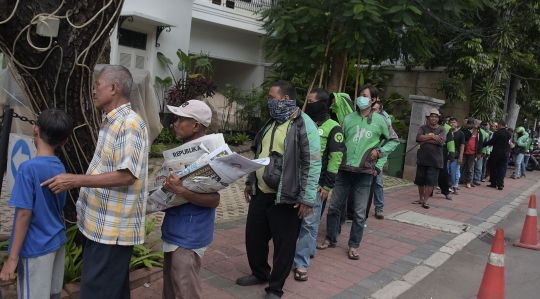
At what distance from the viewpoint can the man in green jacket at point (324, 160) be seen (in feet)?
15.2

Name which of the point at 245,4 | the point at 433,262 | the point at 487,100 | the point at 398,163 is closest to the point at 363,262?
the point at 433,262

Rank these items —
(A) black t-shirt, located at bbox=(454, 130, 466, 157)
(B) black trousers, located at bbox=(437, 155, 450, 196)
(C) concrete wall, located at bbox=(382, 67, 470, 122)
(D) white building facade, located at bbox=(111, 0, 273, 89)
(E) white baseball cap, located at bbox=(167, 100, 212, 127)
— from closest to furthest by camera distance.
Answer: (E) white baseball cap, located at bbox=(167, 100, 212, 127) < (B) black trousers, located at bbox=(437, 155, 450, 196) < (A) black t-shirt, located at bbox=(454, 130, 466, 157) < (D) white building facade, located at bbox=(111, 0, 273, 89) < (C) concrete wall, located at bbox=(382, 67, 470, 122)

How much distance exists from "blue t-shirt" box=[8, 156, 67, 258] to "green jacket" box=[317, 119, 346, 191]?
2515mm

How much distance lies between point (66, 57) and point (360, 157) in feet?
10.3

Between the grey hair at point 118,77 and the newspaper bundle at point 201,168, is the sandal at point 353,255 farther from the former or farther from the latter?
the grey hair at point 118,77

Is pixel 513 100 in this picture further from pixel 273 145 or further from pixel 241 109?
pixel 273 145

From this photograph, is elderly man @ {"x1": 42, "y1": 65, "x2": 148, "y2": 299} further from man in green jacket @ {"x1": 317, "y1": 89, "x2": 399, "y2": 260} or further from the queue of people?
man in green jacket @ {"x1": 317, "y1": 89, "x2": 399, "y2": 260}

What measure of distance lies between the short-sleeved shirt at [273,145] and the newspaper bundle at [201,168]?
32.8 inches

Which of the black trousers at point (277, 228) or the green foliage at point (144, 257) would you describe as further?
the green foliage at point (144, 257)

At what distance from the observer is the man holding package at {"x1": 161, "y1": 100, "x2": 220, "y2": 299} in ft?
10.2

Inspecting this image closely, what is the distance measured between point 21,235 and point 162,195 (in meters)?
0.82

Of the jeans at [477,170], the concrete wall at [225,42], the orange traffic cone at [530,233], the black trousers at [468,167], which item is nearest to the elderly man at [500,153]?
the jeans at [477,170]

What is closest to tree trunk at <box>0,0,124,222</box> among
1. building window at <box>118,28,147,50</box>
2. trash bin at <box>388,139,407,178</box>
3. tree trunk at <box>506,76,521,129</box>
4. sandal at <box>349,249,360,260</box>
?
sandal at <box>349,249,360,260</box>

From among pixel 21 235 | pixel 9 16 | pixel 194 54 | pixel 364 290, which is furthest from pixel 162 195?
pixel 194 54
